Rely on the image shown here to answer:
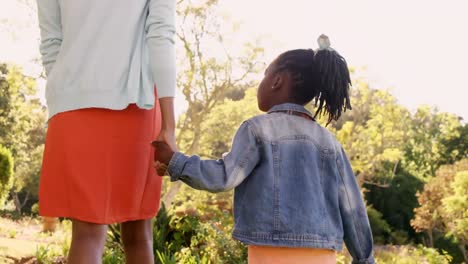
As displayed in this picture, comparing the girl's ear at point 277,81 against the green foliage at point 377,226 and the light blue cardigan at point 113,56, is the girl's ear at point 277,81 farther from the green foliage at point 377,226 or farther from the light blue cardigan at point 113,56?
the green foliage at point 377,226

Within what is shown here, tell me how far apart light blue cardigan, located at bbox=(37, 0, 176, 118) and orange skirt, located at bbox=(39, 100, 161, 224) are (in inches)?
2.0

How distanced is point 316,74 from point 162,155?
586 mm

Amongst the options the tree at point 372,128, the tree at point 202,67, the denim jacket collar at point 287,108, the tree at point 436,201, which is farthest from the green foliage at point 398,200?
the denim jacket collar at point 287,108

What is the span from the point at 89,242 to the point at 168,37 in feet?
2.20

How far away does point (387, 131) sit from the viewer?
65.2ft

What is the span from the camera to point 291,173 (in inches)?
73.5

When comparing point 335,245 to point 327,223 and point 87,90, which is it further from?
point 87,90

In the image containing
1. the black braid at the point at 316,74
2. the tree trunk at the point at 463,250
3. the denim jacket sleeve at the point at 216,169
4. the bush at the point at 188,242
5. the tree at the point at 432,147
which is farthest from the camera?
the tree at the point at 432,147

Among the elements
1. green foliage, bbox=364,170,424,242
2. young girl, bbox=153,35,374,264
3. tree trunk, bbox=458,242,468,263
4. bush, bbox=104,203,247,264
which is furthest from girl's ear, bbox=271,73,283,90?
green foliage, bbox=364,170,424,242

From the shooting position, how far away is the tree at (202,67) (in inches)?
640

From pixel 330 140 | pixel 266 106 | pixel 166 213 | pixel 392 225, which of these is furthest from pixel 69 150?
pixel 392 225

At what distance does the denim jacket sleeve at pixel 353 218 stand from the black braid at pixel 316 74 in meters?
0.19

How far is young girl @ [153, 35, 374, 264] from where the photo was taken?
1819 millimetres

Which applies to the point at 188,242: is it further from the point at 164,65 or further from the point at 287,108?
the point at 164,65
